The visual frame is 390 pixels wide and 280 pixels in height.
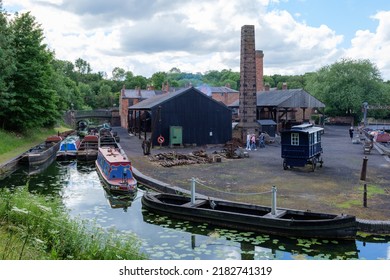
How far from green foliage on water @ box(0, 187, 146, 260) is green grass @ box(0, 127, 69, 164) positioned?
51.6 ft

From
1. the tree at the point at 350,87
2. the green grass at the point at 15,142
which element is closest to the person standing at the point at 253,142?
the green grass at the point at 15,142

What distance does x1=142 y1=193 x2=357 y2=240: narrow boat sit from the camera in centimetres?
1073

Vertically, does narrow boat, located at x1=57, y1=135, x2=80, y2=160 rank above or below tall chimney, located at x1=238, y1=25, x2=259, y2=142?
below

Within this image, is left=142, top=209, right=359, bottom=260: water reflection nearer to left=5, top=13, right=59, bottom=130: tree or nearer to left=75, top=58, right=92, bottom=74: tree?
left=5, top=13, right=59, bottom=130: tree

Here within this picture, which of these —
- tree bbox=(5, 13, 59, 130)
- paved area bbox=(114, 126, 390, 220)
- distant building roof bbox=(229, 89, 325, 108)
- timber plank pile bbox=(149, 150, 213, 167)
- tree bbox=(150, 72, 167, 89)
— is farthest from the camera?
tree bbox=(150, 72, 167, 89)

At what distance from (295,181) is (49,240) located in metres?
12.0

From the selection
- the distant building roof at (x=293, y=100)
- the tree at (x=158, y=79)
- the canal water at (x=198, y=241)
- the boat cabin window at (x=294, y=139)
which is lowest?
the canal water at (x=198, y=241)

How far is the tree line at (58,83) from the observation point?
33469mm

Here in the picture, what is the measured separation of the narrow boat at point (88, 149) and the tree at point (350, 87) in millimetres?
43430

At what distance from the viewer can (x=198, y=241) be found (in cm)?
1112

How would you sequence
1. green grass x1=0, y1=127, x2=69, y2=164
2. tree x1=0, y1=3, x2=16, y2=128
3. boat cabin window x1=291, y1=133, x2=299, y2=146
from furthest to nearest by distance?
1. tree x1=0, y1=3, x2=16, y2=128
2. green grass x1=0, y1=127, x2=69, y2=164
3. boat cabin window x1=291, y1=133, x2=299, y2=146

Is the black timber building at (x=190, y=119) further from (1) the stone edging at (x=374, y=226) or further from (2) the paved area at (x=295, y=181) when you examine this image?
(1) the stone edging at (x=374, y=226)

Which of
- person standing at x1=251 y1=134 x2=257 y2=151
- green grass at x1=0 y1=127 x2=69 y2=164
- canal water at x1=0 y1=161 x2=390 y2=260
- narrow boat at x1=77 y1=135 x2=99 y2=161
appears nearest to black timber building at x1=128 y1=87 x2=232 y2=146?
narrow boat at x1=77 y1=135 x2=99 y2=161

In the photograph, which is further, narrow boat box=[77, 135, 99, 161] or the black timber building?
the black timber building
